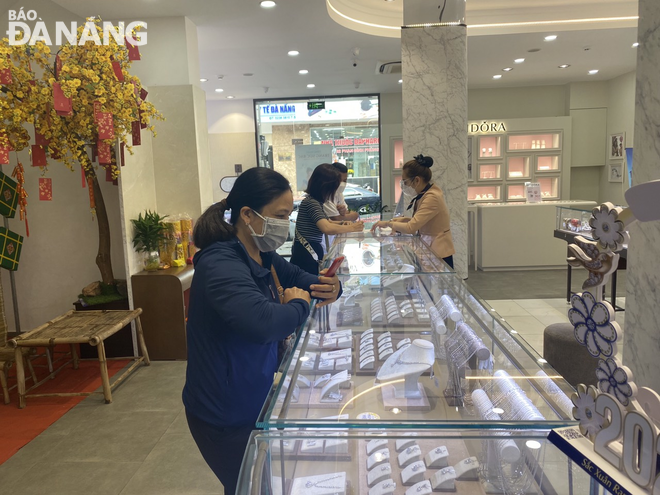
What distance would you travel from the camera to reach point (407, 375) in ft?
4.50

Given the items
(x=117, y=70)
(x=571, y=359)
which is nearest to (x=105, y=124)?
(x=117, y=70)

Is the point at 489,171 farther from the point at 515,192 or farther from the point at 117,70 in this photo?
the point at 117,70

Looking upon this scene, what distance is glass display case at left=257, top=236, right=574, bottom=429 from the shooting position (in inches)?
43.3

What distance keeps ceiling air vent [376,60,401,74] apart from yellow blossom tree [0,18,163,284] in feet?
14.4

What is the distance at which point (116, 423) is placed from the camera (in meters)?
3.27

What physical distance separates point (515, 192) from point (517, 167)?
57cm

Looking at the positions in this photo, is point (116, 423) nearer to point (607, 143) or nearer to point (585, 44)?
point (585, 44)

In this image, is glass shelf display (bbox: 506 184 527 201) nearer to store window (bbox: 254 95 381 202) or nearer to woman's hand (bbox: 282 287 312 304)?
store window (bbox: 254 95 381 202)

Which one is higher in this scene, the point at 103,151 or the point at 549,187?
the point at 103,151

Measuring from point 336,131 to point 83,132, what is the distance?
7.05 m

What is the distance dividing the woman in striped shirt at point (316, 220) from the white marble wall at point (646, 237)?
2.33 m

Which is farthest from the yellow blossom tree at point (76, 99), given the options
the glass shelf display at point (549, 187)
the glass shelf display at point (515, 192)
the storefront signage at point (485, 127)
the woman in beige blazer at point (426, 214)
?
the glass shelf display at point (549, 187)

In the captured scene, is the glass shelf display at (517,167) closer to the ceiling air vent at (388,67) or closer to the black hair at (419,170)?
the ceiling air vent at (388,67)

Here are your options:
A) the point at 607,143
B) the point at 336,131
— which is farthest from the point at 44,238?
the point at 607,143
